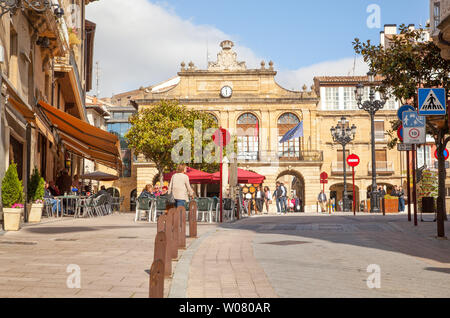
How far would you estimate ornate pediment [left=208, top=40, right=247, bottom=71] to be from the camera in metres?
53.7

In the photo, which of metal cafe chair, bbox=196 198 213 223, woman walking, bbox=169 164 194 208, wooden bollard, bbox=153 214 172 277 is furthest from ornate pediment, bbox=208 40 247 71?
wooden bollard, bbox=153 214 172 277

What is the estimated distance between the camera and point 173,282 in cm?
558

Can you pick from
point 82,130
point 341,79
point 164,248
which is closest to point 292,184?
point 341,79

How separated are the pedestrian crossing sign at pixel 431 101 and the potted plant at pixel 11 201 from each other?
8257 millimetres

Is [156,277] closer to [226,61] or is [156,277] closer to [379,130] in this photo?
[226,61]

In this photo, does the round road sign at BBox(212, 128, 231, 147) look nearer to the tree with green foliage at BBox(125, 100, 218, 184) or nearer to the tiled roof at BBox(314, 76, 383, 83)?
the tree with green foliage at BBox(125, 100, 218, 184)

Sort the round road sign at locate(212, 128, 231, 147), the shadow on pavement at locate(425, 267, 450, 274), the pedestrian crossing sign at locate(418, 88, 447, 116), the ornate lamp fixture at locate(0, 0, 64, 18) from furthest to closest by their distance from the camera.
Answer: the round road sign at locate(212, 128, 231, 147), the ornate lamp fixture at locate(0, 0, 64, 18), the pedestrian crossing sign at locate(418, 88, 447, 116), the shadow on pavement at locate(425, 267, 450, 274)

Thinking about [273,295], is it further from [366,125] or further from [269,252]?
[366,125]

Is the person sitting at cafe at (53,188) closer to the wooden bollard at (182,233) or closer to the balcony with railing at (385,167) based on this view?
the wooden bollard at (182,233)

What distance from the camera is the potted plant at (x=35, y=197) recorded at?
15.7 m

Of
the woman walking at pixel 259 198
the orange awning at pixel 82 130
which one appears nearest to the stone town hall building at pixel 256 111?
the woman walking at pixel 259 198

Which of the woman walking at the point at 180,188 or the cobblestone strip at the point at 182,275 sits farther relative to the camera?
the woman walking at the point at 180,188

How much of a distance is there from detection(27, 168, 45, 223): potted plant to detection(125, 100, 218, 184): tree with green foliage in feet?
64.1

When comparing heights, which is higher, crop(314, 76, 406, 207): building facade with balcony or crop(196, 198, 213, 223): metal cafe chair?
crop(314, 76, 406, 207): building facade with balcony
